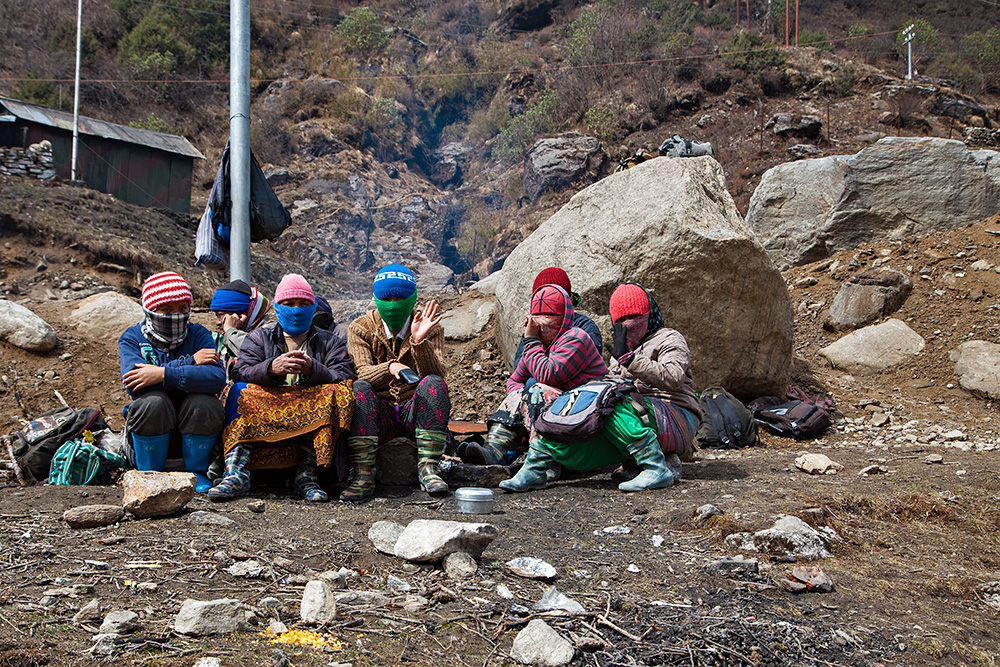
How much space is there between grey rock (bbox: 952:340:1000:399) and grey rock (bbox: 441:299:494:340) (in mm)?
4973

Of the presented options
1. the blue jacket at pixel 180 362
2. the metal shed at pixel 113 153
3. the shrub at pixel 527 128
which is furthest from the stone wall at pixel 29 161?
the blue jacket at pixel 180 362

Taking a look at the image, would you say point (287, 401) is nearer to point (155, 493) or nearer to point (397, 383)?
point (397, 383)

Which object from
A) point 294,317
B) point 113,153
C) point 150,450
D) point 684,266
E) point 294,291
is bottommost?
point 150,450

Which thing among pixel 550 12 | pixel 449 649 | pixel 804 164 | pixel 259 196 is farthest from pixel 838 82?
pixel 449 649

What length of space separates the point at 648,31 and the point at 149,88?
1943cm

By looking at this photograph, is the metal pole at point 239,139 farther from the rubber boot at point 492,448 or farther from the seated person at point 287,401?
the rubber boot at point 492,448

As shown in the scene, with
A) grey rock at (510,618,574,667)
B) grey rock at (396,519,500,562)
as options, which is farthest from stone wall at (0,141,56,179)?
grey rock at (510,618,574,667)

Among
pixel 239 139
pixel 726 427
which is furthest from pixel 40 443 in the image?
pixel 726 427

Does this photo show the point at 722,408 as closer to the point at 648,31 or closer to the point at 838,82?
the point at 838,82

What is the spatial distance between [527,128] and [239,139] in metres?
20.6

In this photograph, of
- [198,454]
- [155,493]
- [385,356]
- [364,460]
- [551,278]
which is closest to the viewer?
[155,493]

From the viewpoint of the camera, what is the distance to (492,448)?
15.3 ft

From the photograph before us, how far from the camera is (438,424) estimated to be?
3.97m

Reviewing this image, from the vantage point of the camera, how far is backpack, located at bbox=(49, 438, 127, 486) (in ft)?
12.8
